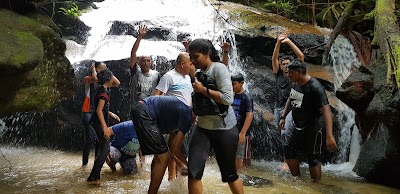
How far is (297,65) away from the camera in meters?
5.26

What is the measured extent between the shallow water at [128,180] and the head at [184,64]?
150 centimetres

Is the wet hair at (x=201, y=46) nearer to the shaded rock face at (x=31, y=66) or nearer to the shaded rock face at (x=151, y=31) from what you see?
the shaded rock face at (x=31, y=66)

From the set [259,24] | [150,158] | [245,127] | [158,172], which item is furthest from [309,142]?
[259,24]

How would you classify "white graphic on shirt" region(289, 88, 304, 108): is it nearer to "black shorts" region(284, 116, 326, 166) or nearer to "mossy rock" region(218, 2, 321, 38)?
"black shorts" region(284, 116, 326, 166)

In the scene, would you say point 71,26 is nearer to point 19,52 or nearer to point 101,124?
point 101,124

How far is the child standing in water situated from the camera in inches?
196

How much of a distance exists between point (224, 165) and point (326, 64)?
7817mm

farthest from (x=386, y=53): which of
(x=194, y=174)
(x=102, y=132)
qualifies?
(x=102, y=132)

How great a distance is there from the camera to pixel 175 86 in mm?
4941

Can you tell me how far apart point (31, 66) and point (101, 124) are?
1.24 m

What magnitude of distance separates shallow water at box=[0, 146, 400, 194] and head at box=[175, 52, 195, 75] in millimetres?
1498

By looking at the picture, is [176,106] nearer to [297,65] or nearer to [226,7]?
[297,65]

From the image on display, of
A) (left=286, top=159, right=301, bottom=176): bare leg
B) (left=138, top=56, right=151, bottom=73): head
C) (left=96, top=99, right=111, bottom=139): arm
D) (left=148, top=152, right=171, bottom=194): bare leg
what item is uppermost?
(left=138, top=56, right=151, bottom=73): head

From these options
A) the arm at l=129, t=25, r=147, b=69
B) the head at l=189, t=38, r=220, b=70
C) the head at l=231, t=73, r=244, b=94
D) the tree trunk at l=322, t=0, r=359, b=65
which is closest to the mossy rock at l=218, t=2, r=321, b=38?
the tree trunk at l=322, t=0, r=359, b=65
